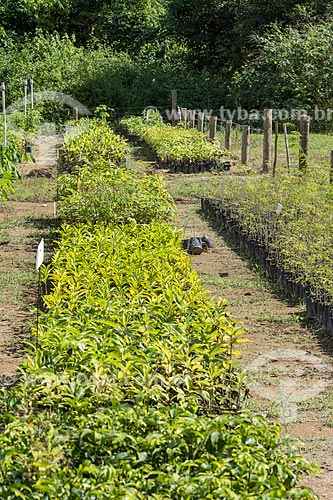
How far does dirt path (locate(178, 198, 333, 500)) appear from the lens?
16.6 feet

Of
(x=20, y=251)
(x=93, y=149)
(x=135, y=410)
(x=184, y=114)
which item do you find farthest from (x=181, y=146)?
(x=135, y=410)

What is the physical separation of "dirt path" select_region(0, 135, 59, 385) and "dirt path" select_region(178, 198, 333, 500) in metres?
1.58

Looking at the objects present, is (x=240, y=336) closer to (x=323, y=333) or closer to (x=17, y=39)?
(x=323, y=333)

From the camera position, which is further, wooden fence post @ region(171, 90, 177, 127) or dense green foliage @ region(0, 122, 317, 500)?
wooden fence post @ region(171, 90, 177, 127)

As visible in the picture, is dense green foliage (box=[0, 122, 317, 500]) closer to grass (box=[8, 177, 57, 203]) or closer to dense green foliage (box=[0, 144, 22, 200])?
dense green foliage (box=[0, 144, 22, 200])

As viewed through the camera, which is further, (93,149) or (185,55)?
(185,55)

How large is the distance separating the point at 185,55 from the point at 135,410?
87.7ft

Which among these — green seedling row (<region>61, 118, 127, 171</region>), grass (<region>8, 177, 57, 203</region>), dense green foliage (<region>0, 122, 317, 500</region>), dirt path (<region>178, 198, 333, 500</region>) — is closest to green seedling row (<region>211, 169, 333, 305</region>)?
dirt path (<region>178, 198, 333, 500</region>)

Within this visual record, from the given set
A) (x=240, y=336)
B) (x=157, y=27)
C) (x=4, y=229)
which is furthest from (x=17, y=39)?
(x=240, y=336)

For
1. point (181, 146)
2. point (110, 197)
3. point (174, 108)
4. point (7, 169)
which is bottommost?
point (110, 197)

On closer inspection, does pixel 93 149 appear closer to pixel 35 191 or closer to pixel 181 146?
pixel 35 191

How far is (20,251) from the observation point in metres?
9.63

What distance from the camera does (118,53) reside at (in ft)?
101

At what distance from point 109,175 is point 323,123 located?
14309 millimetres
